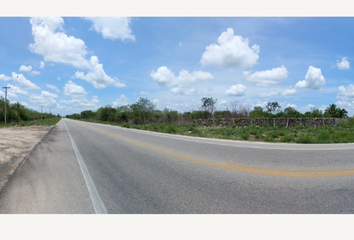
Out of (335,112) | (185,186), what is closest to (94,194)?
(185,186)

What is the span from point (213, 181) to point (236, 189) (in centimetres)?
58

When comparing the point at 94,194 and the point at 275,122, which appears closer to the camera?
the point at 94,194

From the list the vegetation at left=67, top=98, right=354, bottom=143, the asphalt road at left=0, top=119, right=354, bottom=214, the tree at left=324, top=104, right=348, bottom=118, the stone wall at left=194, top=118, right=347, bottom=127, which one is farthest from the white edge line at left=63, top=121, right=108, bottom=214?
the tree at left=324, top=104, right=348, bottom=118

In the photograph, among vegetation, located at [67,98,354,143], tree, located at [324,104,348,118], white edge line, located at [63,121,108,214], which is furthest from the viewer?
tree, located at [324,104,348,118]

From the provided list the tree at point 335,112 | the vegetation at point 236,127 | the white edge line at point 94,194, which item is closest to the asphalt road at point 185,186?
the white edge line at point 94,194

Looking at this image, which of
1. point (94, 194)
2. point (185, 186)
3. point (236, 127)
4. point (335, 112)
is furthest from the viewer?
point (335, 112)

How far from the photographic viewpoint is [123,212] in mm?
3031

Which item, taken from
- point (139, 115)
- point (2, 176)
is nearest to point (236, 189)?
point (2, 176)

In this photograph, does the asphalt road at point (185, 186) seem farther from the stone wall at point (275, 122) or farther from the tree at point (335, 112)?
the tree at point (335, 112)

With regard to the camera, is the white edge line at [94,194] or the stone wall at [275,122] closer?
the white edge line at [94,194]

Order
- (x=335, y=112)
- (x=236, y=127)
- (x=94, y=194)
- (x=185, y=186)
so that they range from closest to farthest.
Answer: (x=94, y=194), (x=185, y=186), (x=236, y=127), (x=335, y=112)

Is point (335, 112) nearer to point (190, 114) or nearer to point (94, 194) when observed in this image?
point (190, 114)

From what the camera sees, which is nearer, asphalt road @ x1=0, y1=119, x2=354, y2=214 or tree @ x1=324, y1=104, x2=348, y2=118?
asphalt road @ x1=0, y1=119, x2=354, y2=214

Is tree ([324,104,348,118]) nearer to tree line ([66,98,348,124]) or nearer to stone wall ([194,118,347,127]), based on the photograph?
tree line ([66,98,348,124])
